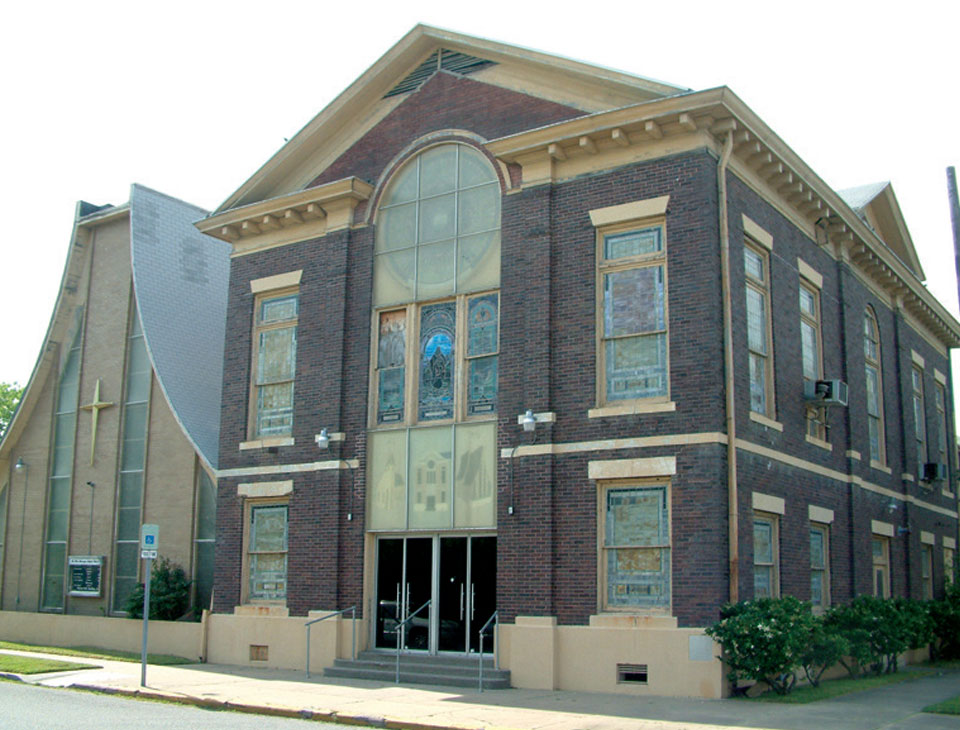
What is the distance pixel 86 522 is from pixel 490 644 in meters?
14.9

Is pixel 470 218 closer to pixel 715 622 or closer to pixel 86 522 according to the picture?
pixel 715 622

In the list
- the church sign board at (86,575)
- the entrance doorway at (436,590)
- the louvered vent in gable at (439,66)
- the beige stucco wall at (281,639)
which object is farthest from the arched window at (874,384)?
the church sign board at (86,575)

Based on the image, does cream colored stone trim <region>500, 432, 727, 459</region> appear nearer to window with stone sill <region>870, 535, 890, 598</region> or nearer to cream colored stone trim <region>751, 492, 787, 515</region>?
cream colored stone trim <region>751, 492, 787, 515</region>

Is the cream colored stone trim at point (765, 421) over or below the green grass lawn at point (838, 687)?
over

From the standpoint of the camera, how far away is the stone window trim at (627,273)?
1628 cm

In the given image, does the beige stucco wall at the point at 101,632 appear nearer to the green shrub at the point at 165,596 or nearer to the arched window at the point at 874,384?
the green shrub at the point at 165,596

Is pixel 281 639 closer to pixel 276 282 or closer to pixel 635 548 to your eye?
pixel 276 282

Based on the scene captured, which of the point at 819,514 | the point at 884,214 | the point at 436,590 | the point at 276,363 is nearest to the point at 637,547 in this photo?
the point at 436,590

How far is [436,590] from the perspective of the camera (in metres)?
18.2

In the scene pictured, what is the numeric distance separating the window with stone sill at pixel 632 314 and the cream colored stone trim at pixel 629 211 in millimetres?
171

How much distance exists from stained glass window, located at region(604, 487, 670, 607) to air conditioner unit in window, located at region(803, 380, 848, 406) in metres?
4.65

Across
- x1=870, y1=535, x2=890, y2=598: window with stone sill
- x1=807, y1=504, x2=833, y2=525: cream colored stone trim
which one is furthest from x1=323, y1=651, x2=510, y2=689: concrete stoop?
x1=870, y1=535, x2=890, y2=598: window with stone sill

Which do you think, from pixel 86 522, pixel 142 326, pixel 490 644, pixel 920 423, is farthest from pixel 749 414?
pixel 86 522

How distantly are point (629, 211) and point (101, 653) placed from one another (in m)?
14.3
